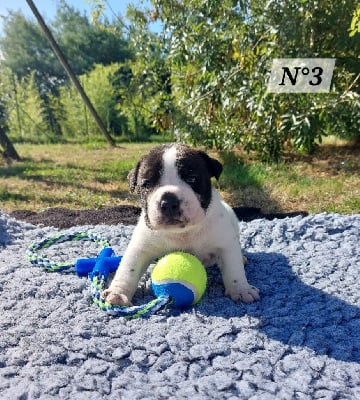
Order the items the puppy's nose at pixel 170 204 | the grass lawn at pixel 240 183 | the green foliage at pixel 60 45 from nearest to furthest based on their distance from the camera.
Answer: the puppy's nose at pixel 170 204 < the grass lawn at pixel 240 183 < the green foliage at pixel 60 45

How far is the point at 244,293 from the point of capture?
2131mm

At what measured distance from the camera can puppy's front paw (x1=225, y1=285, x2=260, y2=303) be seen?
6.95ft

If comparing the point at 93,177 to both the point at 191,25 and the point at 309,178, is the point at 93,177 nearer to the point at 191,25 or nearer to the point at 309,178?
the point at 191,25

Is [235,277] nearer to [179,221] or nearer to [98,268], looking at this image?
[179,221]

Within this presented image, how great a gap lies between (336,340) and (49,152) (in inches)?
384

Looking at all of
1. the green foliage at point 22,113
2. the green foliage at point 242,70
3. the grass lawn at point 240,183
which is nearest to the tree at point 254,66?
the green foliage at point 242,70

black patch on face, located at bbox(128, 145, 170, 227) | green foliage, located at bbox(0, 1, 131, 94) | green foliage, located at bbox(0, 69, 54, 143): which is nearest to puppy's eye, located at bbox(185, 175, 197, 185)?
black patch on face, located at bbox(128, 145, 170, 227)

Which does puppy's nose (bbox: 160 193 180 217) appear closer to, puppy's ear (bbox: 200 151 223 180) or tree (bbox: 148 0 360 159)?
puppy's ear (bbox: 200 151 223 180)

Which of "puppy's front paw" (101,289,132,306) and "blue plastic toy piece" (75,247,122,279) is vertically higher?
"puppy's front paw" (101,289,132,306)

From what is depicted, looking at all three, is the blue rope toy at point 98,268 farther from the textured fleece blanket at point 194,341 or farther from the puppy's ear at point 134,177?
the puppy's ear at point 134,177

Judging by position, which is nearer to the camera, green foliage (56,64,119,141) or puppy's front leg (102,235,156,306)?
puppy's front leg (102,235,156,306)

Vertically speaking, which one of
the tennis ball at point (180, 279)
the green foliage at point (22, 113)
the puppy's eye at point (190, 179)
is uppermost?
the puppy's eye at point (190, 179)

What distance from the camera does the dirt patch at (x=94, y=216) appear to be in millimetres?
3873

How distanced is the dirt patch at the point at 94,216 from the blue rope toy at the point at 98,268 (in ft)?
2.31
